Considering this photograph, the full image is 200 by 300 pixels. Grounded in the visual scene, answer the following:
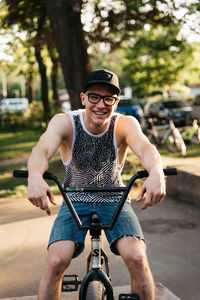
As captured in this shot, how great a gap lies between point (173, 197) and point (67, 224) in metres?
5.36

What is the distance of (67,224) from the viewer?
9.21 feet

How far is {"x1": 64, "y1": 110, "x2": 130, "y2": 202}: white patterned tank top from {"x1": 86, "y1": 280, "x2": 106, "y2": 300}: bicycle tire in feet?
2.48

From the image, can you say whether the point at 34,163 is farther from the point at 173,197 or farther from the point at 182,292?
the point at 173,197

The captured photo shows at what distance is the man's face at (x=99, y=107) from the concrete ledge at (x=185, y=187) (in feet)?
14.3

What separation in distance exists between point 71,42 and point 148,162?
8.85 meters

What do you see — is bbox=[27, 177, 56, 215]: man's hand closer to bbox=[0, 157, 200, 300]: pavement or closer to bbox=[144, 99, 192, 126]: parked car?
bbox=[0, 157, 200, 300]: pavement

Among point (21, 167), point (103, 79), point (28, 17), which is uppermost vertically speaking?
point (28, 17)

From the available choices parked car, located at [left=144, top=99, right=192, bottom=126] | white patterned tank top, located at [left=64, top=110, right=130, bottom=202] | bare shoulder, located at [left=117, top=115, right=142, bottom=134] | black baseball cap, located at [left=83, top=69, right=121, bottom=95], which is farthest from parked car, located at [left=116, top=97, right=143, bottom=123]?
black baseball cap, located at [left=83, top=69, right=121, bottom=95]

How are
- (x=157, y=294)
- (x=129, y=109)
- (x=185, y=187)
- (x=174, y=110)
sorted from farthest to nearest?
1. (x=129, y=109)
2. (x=174, y=110)
3. (x=185, y=187)
4. (x=157, y=294)

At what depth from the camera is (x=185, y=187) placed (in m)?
7.51

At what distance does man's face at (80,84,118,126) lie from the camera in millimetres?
2930

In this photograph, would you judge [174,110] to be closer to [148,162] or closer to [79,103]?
[79,103]

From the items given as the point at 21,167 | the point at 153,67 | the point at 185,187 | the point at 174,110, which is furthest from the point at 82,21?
the point at 153,67

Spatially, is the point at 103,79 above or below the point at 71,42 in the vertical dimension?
below
